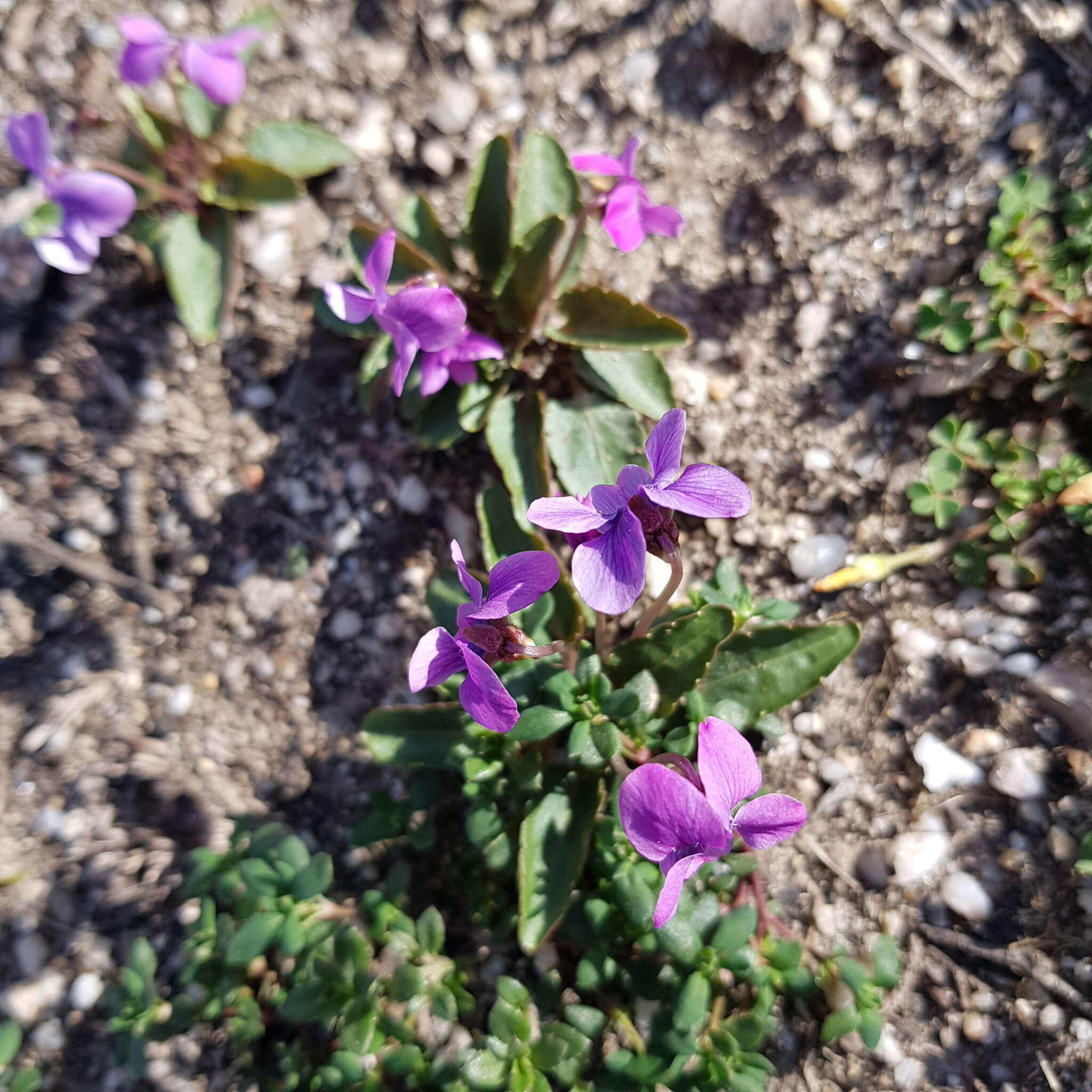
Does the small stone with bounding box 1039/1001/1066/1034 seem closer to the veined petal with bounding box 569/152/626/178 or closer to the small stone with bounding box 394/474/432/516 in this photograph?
the small stone with bounding box 394/474/432/516

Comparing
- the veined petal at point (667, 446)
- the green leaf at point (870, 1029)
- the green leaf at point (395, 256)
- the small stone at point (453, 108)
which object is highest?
the small stone at point (453, 108)

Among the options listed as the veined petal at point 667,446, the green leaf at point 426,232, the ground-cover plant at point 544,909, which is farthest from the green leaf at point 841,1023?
the green leaf at point 426,232

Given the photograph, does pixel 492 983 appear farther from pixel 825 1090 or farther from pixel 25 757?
pixel 25 757

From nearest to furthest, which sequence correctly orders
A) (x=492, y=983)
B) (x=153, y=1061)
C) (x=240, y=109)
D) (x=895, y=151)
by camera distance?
1. (x=492, y=983)
2. (x=153, y=1061)
3. (x=895, y=151)
4. (x=240, y=109)

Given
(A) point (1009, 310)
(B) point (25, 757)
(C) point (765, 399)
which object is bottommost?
(B) point (25, 757)

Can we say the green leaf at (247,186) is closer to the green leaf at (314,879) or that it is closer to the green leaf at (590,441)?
the green leaf at (590,441)

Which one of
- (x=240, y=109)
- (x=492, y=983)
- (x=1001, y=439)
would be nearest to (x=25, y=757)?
(x=492, y=983)
